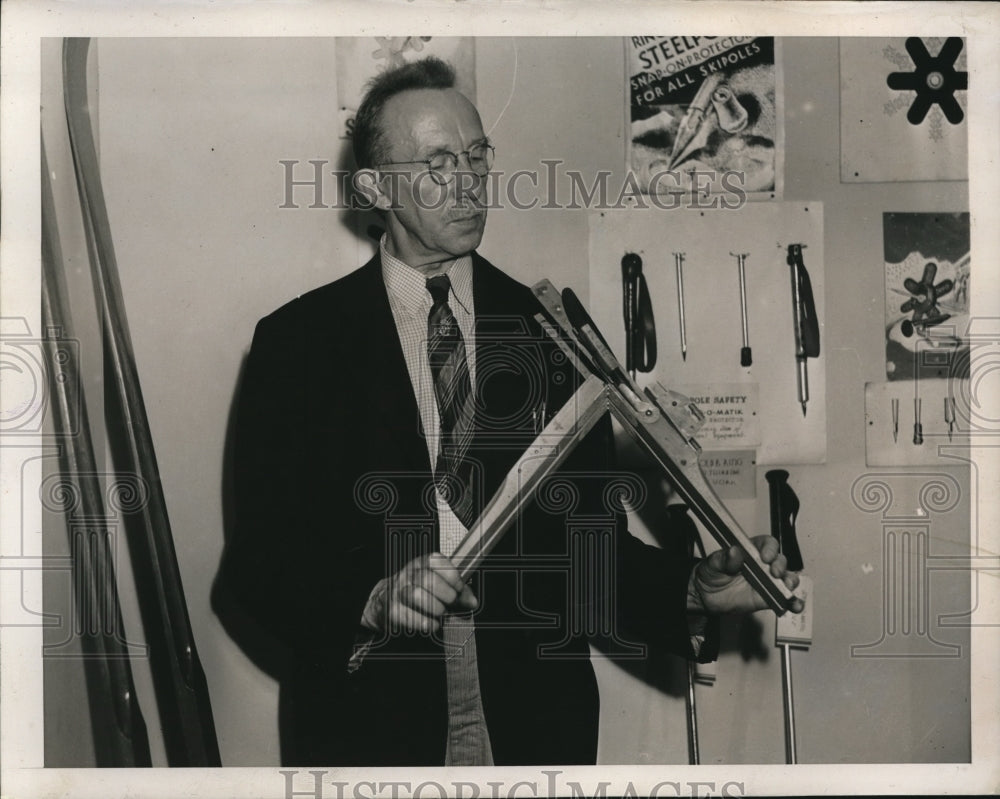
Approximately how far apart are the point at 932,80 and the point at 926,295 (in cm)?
28

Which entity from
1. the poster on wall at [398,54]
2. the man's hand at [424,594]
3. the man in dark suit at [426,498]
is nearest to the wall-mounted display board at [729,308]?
the man in dark suit at [426,498]

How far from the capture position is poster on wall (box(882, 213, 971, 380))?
141 cm

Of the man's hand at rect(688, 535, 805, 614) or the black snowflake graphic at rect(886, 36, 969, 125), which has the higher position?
the black snowflake graphic at rect(886, 36, 969, 125)

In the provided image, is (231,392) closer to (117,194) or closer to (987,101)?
(117,194)

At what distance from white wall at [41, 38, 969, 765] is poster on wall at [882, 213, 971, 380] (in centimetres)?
2

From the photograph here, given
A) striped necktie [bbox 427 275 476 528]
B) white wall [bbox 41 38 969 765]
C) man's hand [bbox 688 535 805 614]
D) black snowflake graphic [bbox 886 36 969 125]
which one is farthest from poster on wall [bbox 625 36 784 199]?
man's hand [bbox 688 535 805 614]

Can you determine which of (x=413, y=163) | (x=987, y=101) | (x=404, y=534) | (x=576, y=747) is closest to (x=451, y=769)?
(x=576, y=747)

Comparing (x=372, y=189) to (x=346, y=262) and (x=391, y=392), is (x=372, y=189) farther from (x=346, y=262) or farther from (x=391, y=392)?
(x=391, y=392)

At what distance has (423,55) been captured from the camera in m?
1.37

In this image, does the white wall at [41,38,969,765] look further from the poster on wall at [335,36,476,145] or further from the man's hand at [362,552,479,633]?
the man's hand at [362,552,479,633]

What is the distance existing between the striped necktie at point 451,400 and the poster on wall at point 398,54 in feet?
0.85

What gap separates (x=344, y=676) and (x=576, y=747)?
307 mm

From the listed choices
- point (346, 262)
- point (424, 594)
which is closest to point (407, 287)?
point (346, 262)

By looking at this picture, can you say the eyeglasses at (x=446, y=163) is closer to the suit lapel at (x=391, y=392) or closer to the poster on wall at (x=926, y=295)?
the suit lapel at (x=391, y=392)
